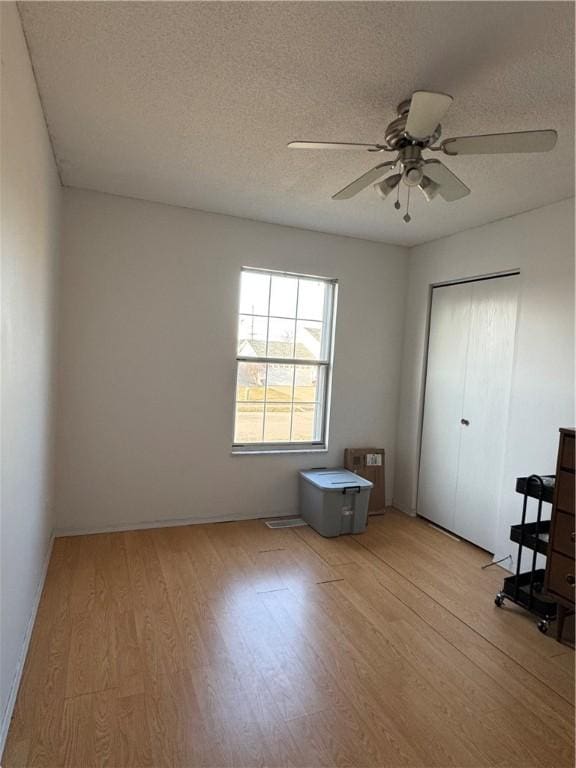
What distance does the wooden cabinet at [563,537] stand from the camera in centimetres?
232

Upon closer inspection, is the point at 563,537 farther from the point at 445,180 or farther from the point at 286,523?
the point at 286,523

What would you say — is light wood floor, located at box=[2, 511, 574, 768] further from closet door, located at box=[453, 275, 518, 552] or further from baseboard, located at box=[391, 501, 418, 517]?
baseboard, located at box=[391, 501, 418, 517]

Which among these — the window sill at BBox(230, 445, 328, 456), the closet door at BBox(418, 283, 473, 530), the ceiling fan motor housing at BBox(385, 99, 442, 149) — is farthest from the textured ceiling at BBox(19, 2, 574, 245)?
the window sill at BBox(230, 445, 328, 456)

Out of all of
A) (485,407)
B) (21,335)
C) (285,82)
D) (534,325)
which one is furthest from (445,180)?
(485,407)

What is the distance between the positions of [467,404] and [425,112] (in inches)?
104

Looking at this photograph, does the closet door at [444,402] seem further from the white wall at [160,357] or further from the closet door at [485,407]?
the white wall at [160,357]

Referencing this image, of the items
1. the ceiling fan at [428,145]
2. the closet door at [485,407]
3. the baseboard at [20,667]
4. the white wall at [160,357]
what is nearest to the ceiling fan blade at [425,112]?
the ceiling fan at [428,145]

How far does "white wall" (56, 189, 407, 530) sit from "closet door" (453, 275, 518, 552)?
114 centimetres

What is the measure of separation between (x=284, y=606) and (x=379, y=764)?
1.06 metres

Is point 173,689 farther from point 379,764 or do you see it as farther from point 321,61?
point 321,61

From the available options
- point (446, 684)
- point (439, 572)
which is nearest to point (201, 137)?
point (446, 684)

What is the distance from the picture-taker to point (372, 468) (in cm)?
432

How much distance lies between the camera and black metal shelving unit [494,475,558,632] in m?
2.53

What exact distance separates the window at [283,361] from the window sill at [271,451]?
0.06ft
